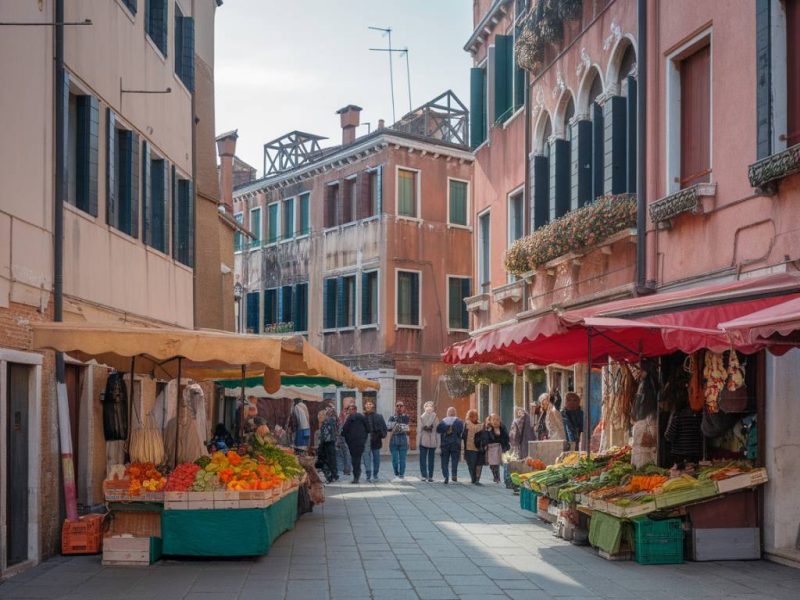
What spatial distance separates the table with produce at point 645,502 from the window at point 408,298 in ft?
80.2

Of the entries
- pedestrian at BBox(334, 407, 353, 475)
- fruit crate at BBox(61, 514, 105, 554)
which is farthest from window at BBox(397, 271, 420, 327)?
fruit crate at BBox(61, 514, 105, 554)

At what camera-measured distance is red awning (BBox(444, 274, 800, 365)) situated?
970 cm

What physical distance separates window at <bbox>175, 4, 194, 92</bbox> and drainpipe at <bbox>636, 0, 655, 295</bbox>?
7845 millimetres

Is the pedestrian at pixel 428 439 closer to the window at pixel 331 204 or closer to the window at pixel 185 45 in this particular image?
the window at pixel 185 45

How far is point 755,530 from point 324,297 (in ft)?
→ 95.9

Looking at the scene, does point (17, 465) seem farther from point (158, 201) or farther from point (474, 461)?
point (474, 461)

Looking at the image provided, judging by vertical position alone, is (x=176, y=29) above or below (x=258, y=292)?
above

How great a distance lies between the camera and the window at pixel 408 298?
37.2 m

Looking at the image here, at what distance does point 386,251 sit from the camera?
36875 millimetres

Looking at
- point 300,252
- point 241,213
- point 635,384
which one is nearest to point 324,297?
point 300,252

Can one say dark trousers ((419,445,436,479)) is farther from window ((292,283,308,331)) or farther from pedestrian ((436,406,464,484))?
window ((292,283,308,331))

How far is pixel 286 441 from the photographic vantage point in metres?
25.9

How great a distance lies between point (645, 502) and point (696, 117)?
16.0ft

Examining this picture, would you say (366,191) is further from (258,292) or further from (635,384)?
(635,384)
